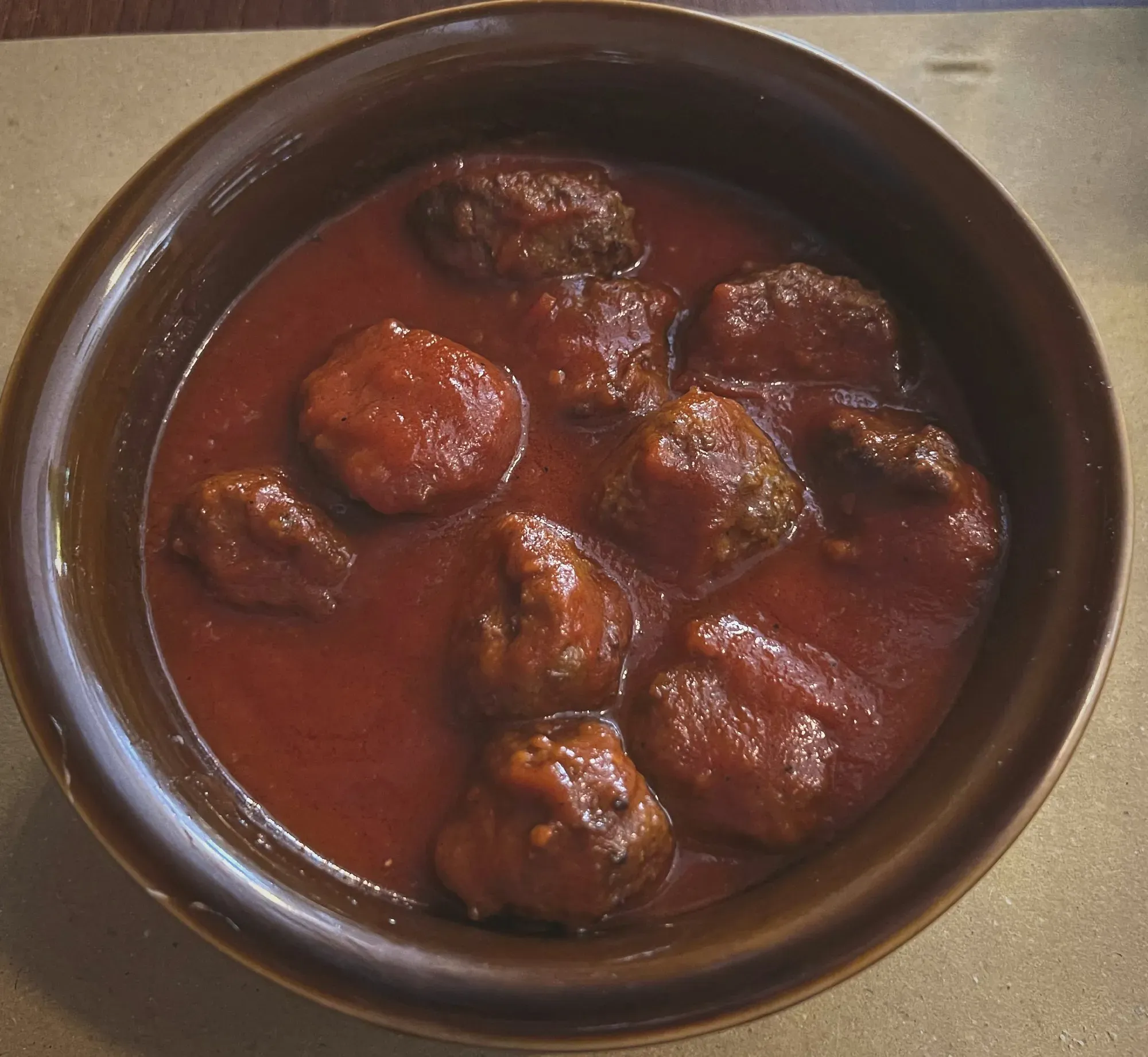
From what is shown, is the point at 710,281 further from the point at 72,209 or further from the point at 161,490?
the point at 72,209

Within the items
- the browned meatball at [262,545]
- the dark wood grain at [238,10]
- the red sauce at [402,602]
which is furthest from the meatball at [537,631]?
the dark wood grain at [238,10]

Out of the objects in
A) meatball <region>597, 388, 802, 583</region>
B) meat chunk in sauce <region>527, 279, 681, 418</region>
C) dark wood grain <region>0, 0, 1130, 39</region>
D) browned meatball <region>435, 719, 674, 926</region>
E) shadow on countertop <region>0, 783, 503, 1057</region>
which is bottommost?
shadow on countertop <region>0, 783, 503, 1057</region>

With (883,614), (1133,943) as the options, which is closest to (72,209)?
(883,614)

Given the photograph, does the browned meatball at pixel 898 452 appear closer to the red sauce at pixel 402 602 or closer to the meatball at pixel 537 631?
the red sauce at pixel 402 602

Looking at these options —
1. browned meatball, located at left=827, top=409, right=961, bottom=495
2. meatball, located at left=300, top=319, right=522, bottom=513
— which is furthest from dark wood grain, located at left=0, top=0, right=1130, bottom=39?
browned meatball, located at left=827, top=409, right=961, bottom=495

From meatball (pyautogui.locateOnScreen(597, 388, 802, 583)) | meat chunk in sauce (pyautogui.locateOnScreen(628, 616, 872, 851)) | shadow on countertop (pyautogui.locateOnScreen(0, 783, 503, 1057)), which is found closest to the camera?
meat chunk in sauce (pyautogui.locateOnScreen(628, 616, 872, 851))

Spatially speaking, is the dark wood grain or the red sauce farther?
the dark wood grain

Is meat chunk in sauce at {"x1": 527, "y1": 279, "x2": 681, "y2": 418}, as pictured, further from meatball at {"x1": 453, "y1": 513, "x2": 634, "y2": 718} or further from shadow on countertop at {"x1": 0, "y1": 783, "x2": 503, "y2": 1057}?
shadow on countertop at {"x1": 0, "y1": 783, "x2": 503, "y2": 1057}
